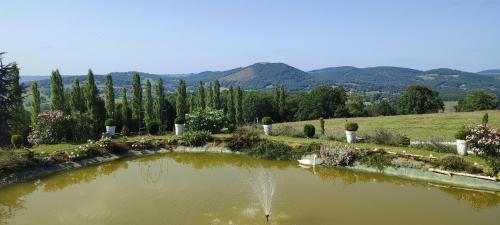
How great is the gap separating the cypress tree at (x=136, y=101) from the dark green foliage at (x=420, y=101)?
3461 cm

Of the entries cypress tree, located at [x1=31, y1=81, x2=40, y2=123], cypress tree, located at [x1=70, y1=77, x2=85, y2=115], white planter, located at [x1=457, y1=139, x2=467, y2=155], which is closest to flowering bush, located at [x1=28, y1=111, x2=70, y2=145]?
cypress tree, located at [x1=70, y1=77, x2=85, y2=115]

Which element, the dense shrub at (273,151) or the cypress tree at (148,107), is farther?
the cypress tree at (148,107)

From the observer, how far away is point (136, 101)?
1219 inches

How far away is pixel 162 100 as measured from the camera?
103 ft

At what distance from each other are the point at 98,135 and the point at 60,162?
7125 millimetres

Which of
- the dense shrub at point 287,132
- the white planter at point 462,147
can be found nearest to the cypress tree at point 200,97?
the dense shrub at point 287,132

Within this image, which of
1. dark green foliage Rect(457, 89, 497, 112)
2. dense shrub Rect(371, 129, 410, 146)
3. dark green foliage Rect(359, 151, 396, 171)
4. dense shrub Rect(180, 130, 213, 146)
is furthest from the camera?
dark green foliage Rect(457, 89, 497, 112)

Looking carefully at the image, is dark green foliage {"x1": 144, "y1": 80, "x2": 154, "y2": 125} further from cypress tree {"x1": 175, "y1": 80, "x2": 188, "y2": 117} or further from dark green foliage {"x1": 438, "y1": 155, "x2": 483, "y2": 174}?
dark green foliage {"x1": 438, "y1": 155, "x2": 483, "y2": 174}

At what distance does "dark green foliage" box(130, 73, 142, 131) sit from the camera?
98.4ft

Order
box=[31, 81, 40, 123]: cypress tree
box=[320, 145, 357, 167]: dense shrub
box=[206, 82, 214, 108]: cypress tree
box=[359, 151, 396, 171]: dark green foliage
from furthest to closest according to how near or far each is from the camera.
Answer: box=[206, 82, 214, 108]: cypress tree, box=[31, 81, 40, 123]: cypress tree, box=[320, 145, 357, 167]: dense shrub, box=[359, 151, 396, 171]: dark green foliage

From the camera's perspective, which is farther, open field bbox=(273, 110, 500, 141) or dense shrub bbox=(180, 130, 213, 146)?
open field bbox=(273, 110, 500, 141)

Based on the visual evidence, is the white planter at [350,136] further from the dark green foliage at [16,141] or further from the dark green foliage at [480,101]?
the dark green foliage at [480,101]

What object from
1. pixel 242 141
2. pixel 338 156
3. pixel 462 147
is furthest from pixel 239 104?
pixel 462 147

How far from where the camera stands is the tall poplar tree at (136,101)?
30.0m
